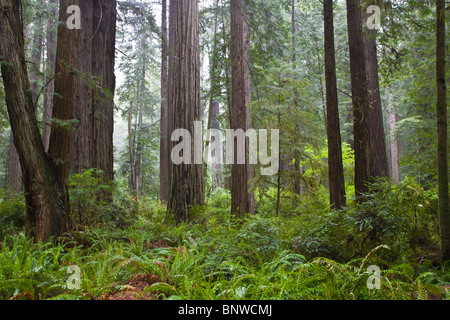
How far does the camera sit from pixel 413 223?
4199 mm

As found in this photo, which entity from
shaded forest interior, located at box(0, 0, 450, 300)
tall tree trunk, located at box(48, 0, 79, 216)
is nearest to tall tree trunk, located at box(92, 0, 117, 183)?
shaded forest interior, located at box(0, 0, 450, 300)

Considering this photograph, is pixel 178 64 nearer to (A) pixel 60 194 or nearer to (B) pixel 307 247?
(A) pixel 60 194

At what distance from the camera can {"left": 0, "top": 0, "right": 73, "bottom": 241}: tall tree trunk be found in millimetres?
4188

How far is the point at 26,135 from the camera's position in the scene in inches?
168

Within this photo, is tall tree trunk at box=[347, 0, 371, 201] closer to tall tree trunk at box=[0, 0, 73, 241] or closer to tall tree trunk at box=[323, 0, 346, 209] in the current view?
→ tall tree trunk at box=[323, 0, 346, 209]

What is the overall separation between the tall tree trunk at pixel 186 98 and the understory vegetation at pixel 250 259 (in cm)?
176

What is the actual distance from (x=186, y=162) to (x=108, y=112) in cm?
245

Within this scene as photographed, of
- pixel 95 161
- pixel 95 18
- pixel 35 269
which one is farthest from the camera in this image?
pixel 95 18

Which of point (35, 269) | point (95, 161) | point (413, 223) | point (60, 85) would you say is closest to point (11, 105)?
point (60, 85)

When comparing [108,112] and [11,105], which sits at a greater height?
[108,112]

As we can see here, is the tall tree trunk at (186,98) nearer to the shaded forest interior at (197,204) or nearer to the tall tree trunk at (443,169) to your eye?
the shaded forest interior at (197,204)

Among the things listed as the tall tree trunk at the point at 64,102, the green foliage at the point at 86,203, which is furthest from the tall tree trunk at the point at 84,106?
the tall tree trunk at the point at 64,102

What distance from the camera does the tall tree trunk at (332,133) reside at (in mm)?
5844
